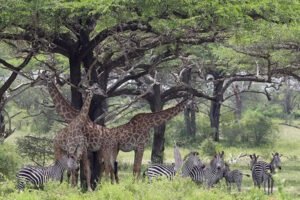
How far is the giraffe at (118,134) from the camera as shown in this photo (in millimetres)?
14422

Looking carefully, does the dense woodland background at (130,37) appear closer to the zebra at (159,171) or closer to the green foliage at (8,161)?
the green foliage at (8,161)

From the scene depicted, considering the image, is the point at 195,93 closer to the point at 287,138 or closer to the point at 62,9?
the point at 62,9

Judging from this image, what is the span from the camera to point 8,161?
17281 millimetres

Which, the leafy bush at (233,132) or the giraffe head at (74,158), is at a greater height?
the leafy bush at (233,132)

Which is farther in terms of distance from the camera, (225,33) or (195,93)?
(195,93)

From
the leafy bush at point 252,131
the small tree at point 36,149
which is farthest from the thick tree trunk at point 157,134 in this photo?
the leafy bush at point 252,131

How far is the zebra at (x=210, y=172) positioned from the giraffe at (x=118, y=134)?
1.20m

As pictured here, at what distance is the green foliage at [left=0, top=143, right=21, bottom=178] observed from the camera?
17.1 meters

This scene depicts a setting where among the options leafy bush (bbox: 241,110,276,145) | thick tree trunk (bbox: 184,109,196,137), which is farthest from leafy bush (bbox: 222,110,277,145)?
thick tree trunk (bbox: 184,109,196,137)

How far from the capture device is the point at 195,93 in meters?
18.4

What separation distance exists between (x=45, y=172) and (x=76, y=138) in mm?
940

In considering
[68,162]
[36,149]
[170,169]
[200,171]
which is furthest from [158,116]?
[36,149]

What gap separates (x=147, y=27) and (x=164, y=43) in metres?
1.21

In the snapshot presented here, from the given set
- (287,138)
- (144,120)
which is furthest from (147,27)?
(287,138)
